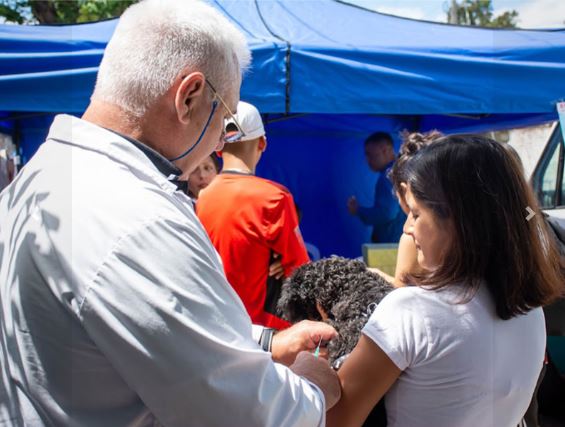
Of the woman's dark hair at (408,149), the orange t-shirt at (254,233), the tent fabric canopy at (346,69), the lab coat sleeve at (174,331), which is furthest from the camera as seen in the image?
the tent fabric canopy at (346,69)

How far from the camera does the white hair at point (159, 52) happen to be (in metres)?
1.10

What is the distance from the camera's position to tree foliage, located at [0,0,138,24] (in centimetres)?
989

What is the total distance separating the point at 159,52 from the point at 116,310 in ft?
1.89

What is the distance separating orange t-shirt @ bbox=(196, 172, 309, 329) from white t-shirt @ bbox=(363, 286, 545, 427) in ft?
4.50

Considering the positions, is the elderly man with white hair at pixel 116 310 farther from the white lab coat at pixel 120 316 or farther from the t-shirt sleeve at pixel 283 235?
the t-shirt sleeve at pixel 283 235

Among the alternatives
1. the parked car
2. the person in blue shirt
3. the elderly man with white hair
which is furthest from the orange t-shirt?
the parked car


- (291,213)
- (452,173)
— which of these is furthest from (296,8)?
(452,173)

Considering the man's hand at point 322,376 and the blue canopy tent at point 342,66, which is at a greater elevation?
the blue canopy tent at point 342,66

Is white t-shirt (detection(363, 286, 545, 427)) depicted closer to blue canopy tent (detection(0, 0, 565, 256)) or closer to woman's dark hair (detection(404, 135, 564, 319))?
woman's dark hair (detection(404, 135, 564, 319))

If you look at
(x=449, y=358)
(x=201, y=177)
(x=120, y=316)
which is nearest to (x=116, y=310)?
(x=120, y=316)

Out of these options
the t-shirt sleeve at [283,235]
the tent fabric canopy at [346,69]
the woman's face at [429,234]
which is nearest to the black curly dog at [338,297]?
the woman's face at [429,234]

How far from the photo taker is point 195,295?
85 cm

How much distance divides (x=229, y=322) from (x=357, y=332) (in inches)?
24.2

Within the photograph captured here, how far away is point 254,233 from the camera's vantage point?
2604 mm
